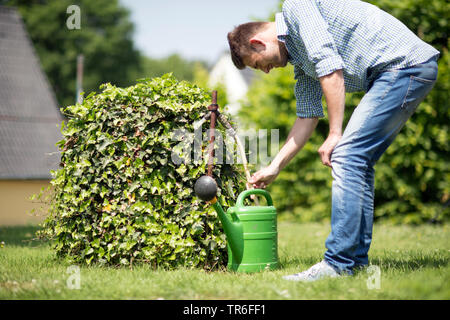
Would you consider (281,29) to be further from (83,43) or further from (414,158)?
(83,43)

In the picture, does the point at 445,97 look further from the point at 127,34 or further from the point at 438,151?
the point at 127,34

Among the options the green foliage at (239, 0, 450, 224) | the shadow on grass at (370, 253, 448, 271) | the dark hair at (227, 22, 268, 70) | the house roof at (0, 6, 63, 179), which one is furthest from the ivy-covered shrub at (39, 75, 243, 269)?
the house roof at (0, 6, 63, 179)

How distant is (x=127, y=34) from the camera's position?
30766 mm

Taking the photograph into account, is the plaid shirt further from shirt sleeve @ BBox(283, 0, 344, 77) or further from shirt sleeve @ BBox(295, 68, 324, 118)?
shirt sleeve @ BBox(295, 68, 324, 118)

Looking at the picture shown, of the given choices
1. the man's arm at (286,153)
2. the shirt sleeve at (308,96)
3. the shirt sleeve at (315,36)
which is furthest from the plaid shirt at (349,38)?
the man's arm at (286,153)

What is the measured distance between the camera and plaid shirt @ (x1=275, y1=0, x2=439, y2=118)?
100 inches

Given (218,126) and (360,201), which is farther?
(218,126)

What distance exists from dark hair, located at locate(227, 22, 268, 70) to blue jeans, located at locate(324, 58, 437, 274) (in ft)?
2.47

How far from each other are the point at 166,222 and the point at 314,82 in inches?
53.6

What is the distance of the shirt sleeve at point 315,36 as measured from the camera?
2.51m

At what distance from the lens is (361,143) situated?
256 centimetres

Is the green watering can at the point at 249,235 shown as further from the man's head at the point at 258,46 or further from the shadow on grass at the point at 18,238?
the shadow on grass at the point at 18,238

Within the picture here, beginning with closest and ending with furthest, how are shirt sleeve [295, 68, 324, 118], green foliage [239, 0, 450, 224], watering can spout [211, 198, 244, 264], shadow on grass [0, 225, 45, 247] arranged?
watering can spout [211, 198, 244, 264]
shirt sleeve [295, 68, 324, 118]
shadow on grass [0, 225, 45, 247]
green foliage [239, 0, 450, 224]

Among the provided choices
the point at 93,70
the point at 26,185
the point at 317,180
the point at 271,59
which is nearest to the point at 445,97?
the point at 317,180
